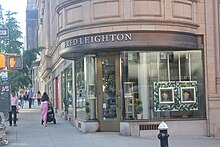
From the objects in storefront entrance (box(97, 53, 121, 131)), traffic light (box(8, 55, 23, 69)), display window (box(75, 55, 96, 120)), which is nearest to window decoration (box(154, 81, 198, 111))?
storefront entrance (box(97, 53, 121, 131))

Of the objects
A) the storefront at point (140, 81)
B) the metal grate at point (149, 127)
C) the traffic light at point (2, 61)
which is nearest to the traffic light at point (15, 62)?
the traffic light at point (2, 61)

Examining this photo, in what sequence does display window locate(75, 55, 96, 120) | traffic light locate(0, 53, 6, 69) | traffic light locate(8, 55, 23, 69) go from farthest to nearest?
display window locate(75, 55, 96, 120), traffic light locate(8, 55, 23, 69), traffic light locate(0, 53, 6, 69)

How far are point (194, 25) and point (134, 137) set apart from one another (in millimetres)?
4419

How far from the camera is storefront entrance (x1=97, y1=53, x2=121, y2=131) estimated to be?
15.0 m

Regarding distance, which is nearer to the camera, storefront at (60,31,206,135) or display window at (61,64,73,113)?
storefront at (60,31,206,135)

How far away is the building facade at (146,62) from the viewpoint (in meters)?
13.9

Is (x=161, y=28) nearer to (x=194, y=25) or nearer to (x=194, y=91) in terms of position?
(x=194, y=25)

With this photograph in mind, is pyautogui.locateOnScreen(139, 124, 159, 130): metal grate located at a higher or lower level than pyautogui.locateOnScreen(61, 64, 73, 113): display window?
lower

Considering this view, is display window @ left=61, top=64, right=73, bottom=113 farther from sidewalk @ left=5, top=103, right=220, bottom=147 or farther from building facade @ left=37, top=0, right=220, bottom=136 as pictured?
sidewalk @ left=5, top=103, right=220, bottom=147

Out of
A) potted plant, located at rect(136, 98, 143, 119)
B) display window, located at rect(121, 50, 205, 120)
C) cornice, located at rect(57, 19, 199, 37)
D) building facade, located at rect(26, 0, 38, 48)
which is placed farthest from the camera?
building facade, located at rect(26, 0, 38, 48)

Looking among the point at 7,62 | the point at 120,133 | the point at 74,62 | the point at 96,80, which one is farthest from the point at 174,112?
the point at 7,62

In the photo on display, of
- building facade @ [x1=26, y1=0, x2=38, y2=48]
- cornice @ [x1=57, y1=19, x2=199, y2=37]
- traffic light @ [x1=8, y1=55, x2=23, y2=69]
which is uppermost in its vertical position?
building facade @ [x1=26, y1=0, x2=38, y2=48]

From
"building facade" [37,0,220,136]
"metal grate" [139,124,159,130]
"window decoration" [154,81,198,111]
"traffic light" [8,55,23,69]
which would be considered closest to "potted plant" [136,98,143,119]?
"building facade" [37,0,220,136]

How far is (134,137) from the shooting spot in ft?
45.2
